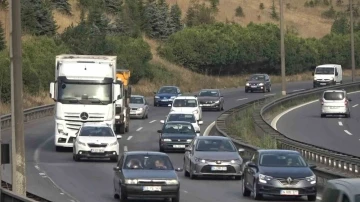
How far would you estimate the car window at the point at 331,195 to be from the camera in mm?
12265

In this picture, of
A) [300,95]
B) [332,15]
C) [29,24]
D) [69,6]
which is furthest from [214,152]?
[332,15]

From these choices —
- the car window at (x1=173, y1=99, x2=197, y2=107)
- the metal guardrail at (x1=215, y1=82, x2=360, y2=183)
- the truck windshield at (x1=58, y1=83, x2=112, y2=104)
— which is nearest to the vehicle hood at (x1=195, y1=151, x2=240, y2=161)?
the metal guardrail at (x1=215, y1=82, x2=360, y2=183)

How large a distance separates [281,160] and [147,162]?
345 centimetres

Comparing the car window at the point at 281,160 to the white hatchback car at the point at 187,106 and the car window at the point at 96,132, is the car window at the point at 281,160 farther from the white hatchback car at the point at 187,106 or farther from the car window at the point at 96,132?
the white hatchback car at the point at 187,106

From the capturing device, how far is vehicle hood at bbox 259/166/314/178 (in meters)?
25.1

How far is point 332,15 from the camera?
156375mm

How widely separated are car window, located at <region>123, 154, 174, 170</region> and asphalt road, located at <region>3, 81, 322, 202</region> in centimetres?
101

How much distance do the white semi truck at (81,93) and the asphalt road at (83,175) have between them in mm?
1293

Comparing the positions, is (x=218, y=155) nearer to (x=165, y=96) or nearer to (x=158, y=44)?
(x=165, y=96)

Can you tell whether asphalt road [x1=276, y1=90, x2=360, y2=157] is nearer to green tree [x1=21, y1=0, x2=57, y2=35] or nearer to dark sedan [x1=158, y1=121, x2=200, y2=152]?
dark sedan [x1=158, y1=121, x2=200, y2=152]

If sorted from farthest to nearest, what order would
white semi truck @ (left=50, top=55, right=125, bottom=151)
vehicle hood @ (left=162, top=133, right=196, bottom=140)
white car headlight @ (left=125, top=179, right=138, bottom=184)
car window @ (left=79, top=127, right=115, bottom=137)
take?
1. vehicle hood @ (left=162, top=133, right=196, bottom=140)
2. white semi truck @ (left=50, top=55, right=125, bottom=151)
3. car window @ (left=79, top=127, right=115, bottom=137)
4. white car headlight @ (left=125, top=179, right=138, bottom=184)

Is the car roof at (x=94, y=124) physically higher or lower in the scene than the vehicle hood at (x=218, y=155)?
higher

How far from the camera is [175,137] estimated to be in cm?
4147

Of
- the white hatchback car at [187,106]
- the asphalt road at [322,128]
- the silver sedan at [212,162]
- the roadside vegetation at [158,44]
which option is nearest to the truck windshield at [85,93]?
the silver sedan at [212,162]
